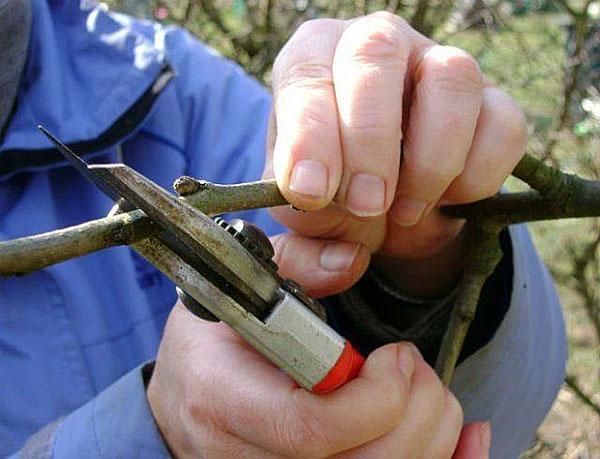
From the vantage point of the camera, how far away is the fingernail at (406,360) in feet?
2.34

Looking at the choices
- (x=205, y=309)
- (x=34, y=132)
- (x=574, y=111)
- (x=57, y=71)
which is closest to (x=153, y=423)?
(x=205, y=309)

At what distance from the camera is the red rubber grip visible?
0.64m

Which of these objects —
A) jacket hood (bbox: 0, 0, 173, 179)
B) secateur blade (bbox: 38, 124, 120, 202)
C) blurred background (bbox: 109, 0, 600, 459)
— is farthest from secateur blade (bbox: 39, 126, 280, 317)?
blurred background (bbox: 109, 0, 600, 459)

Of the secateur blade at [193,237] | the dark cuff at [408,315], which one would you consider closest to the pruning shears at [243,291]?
the secateur blade at [193,237]

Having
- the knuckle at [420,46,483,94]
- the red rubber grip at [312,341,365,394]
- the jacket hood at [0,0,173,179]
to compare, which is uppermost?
the knuckle at [420,46,483,94]

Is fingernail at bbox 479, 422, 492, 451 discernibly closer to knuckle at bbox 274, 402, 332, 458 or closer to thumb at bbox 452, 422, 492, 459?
thumb at bbox 452, 422, 492, 459

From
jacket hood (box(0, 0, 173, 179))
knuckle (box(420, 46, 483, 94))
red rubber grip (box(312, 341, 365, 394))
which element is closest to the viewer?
red rubber grip (box(312, 341, 365, 394))

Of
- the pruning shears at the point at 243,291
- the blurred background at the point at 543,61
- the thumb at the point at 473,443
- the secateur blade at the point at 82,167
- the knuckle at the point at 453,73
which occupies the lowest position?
the blurred background at the point at 543,61

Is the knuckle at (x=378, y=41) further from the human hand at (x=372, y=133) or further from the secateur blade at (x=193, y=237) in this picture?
the secateur blade at (x=193, y=237)

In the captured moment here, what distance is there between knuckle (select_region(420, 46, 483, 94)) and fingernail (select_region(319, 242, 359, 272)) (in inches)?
7.3

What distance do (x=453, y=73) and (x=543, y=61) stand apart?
2.28 metres

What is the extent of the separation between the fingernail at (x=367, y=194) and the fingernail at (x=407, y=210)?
0.07m

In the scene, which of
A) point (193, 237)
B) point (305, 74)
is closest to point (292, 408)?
point (193, 237)

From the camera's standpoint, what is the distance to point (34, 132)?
112 centimetres
